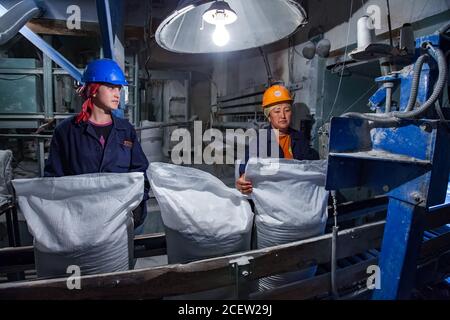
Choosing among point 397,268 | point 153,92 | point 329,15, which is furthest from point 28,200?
point 153,92

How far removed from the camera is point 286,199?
1368mm

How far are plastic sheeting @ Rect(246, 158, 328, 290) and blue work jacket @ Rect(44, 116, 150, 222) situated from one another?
813 millimetres

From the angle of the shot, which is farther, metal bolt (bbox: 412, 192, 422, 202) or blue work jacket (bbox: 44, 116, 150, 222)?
blue work jacket (bbox: 44, 116, 150, 222)

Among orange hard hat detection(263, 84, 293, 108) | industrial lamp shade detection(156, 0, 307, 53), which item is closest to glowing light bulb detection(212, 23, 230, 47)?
industrial lamp shade detection(156, 0, 307, 53)

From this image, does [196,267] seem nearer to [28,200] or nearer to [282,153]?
[28,200]

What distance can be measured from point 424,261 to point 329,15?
143 inches

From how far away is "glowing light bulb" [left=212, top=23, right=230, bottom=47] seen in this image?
187 cm

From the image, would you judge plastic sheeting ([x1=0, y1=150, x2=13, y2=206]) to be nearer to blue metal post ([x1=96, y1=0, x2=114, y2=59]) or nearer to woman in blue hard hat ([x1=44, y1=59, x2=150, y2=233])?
woman in blue hard hat ([x1=44, y1=59, x2=150, y2=233])

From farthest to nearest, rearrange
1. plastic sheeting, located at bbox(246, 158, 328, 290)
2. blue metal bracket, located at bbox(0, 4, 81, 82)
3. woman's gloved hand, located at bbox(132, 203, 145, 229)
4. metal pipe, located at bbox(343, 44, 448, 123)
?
blue metal bracket, located at bbox(0, 4, 81, 82), woman's gloved hand, located at bbox(132, 203, 145, 229), plastic sheeting, located at bbox(246, 158, 328, 290), metal pipe, located at bbox(343, 44, 448, 123)

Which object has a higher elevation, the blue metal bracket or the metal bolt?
the blue metal bracket

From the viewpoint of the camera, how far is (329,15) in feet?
12.9

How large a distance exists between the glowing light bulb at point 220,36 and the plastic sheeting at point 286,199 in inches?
40.5

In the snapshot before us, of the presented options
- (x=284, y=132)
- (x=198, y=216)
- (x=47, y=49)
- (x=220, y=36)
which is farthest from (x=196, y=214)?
(x=47, y=49)

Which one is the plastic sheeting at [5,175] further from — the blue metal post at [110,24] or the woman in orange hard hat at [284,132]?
the woman in orange hard hat at [284,132]
